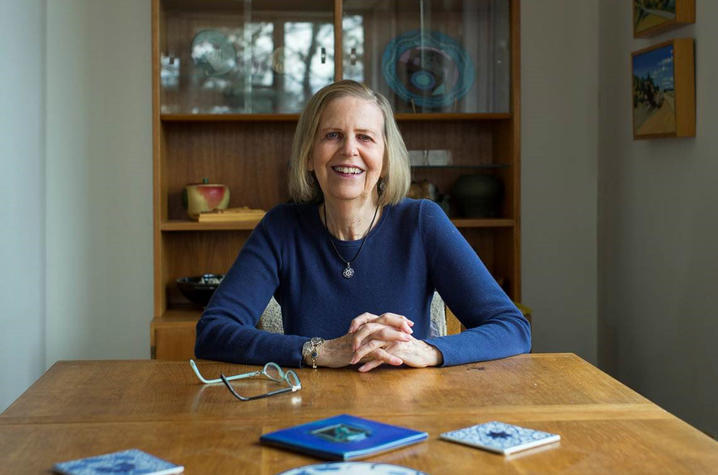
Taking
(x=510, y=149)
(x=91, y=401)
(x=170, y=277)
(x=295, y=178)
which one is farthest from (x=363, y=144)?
(x=170, y=277)

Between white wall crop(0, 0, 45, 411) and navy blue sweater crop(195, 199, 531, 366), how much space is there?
5.02 ft

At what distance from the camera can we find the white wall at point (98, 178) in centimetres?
380

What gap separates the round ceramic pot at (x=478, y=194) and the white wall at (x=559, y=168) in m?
0.21

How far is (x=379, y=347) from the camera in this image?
1680 millimetres

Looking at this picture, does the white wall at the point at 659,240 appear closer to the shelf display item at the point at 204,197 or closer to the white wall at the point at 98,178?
the shelf display item at the point at 204,197

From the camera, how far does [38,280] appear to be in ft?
12.1

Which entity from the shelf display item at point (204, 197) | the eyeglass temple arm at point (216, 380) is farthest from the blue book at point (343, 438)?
the shelf display item at point (204, 197)

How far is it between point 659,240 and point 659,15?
817 millimetres

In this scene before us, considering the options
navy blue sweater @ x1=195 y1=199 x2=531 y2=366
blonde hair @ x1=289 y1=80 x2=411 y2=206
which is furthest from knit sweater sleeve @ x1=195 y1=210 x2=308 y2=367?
blonde hair @ x1=289 y1=80 x2=411 y2=206

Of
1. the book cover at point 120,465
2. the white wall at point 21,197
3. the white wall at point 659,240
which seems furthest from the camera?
the white wall at point 21,197

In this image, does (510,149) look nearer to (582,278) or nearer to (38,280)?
(582,278)

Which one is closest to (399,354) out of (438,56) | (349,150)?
(349,150)

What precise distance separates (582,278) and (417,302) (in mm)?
2035

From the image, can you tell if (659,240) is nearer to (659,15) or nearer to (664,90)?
(664,90)
